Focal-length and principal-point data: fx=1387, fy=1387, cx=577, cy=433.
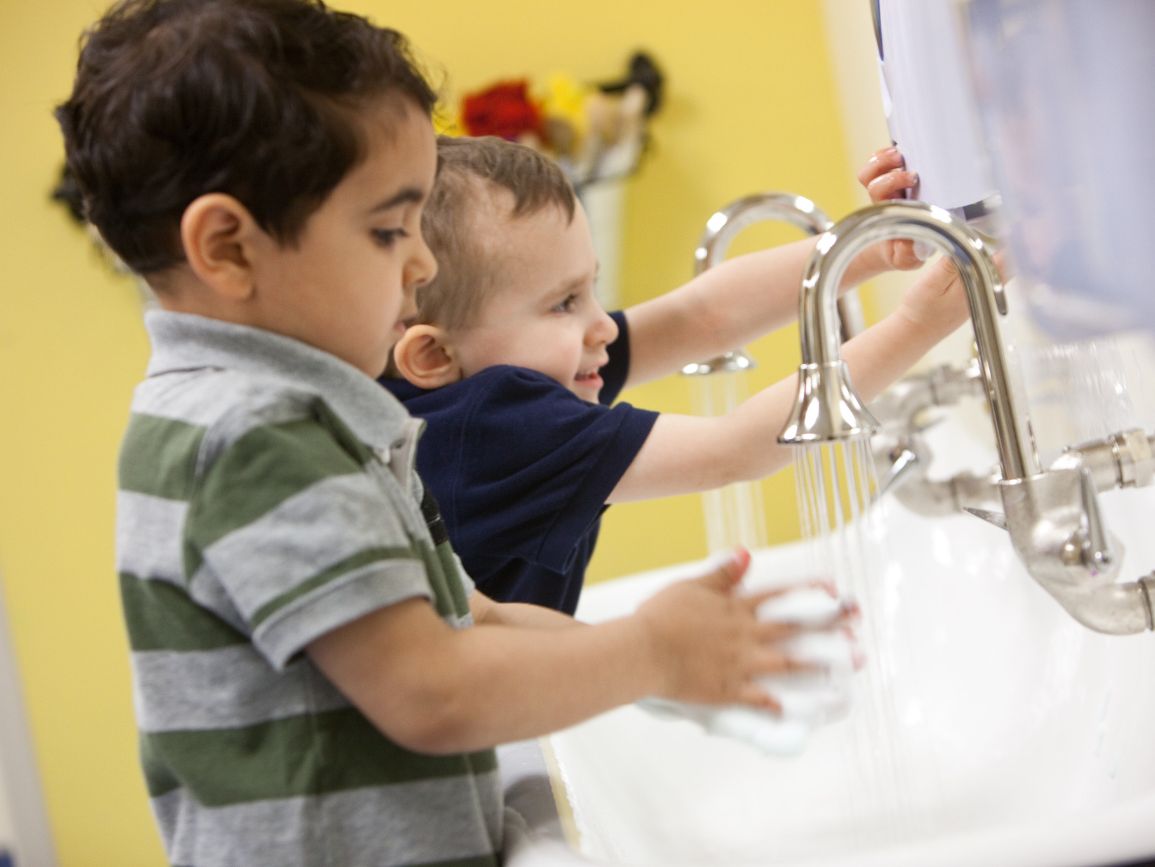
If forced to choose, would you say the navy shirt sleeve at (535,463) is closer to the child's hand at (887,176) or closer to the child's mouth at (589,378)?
the child's mouth at (589,378)

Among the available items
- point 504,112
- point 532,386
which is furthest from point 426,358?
point 504,112

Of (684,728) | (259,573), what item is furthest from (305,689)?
(684,728)

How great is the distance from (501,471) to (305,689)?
0.99 ft

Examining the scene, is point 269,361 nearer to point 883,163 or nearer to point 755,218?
point 883,163

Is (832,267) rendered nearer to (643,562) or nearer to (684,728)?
(684,728)

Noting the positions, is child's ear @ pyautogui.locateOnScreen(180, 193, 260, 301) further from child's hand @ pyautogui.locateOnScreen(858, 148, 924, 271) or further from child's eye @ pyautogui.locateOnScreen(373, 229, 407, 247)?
child's hand @ pyautogui.locateOnScreen(858, 148, 924, 271)

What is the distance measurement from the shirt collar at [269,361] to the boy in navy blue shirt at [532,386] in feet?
0.80

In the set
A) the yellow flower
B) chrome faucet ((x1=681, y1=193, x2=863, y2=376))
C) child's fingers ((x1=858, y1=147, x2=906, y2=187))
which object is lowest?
chrome faucet ((x1=681, y1=193, x2=863, y2=376))

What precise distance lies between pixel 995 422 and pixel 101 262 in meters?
1.59

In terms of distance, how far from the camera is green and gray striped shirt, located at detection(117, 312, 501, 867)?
1.48 ft

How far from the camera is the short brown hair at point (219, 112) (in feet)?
1.58

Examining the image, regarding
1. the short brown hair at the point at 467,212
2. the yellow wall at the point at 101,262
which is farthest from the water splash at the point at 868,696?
the yellow wall at the point at 101,262

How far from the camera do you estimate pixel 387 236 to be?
52 cm

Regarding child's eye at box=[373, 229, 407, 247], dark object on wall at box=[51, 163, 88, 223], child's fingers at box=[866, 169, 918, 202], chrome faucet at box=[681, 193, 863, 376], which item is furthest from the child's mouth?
dark object on wall at box=[51, 163, 88, 223]
